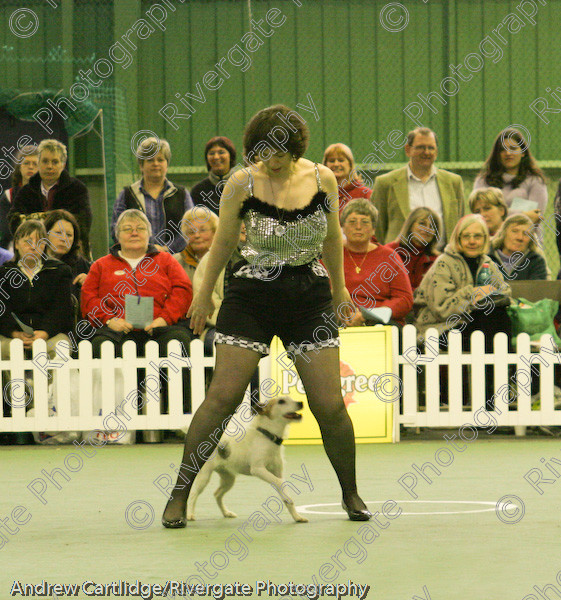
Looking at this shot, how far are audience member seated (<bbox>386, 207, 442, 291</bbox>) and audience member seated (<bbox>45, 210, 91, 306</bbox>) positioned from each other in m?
2.33

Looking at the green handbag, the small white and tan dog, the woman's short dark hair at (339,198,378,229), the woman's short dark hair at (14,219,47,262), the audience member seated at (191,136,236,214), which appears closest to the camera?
the small white and tan dog

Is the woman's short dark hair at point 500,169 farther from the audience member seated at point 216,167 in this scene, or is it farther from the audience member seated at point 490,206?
the audience member seated at point 216,167

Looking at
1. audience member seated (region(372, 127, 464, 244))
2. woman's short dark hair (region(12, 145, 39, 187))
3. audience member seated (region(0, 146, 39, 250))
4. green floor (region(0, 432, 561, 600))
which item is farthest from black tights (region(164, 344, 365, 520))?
woman's short dark hair (region(12, 145, 39, 187))

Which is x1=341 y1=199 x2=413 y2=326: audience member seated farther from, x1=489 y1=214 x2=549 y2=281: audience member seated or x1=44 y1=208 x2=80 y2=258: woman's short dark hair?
x1=44 y1=208 x2=80 y2=258: woman's short dark hair

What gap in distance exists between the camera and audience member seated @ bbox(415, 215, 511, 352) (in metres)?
7.65

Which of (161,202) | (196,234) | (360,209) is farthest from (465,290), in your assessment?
(161,202)

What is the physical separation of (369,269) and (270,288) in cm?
365

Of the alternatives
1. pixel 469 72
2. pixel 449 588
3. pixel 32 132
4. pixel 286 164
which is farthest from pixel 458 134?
pixel 449 588

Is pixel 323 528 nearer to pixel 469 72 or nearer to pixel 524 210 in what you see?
pixel 524 210

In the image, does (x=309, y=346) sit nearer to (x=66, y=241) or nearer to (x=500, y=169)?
(x=66, y=241)

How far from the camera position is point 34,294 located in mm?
7750

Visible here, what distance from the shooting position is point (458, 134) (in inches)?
528

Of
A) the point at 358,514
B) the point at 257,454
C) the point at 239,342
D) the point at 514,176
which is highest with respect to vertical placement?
the point at 514,176

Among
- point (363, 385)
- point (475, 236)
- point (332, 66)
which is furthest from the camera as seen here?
point (332, 66)
